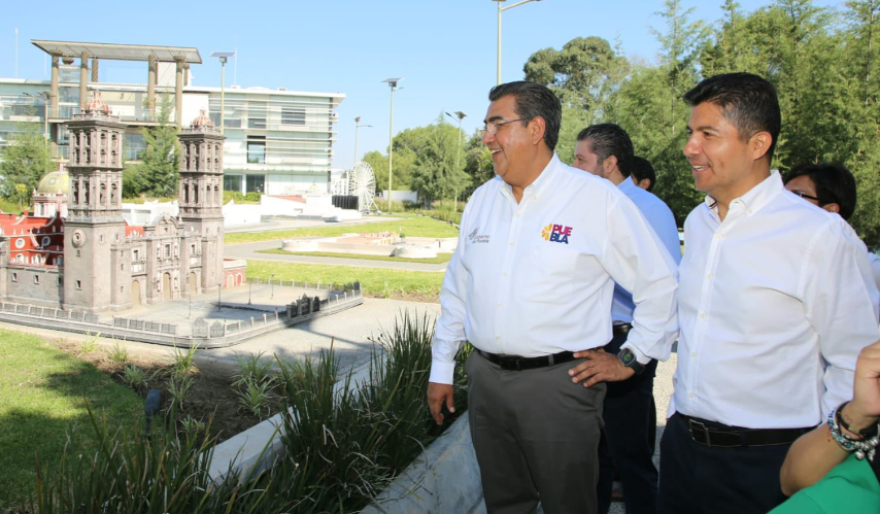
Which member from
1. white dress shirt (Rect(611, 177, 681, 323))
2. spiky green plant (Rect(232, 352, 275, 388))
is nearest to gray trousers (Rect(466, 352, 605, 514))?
white dress shirt (Rect(611, 177, 681, 323))

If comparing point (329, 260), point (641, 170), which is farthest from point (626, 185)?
point (329, 260)

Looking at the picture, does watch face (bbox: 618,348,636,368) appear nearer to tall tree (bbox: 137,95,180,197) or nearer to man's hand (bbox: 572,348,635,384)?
man's hand (bbox: 572,348,635,384)

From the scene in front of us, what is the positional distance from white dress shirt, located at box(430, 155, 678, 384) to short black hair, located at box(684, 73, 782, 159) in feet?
2.16

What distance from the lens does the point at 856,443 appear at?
1454 millimetres

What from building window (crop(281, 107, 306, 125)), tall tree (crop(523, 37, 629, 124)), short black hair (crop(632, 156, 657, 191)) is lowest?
short black hair (crop(632, 156, 657, 191))

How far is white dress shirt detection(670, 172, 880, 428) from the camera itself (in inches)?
85.1

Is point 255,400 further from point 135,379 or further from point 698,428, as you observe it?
point 698,428

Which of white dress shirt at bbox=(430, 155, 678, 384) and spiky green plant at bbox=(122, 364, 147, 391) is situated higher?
white dress shirt at bbox=(430, 155, 678, 384)

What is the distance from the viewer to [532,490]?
312 cm

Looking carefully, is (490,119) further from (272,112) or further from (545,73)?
(272,112)

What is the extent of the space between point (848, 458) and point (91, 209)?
539 inches

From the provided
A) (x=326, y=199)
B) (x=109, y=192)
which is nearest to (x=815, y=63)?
(x=109, y=192)

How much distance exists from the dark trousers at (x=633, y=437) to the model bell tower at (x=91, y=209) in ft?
38.4

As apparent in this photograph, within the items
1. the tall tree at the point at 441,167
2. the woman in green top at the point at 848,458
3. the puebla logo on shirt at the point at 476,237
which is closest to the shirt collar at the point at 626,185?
the puebla logo on shirt at the point at 476,237
